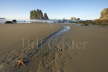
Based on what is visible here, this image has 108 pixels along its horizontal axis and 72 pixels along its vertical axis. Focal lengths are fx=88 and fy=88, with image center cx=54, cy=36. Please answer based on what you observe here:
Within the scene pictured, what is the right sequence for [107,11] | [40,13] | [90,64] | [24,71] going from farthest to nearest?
1. [40,13]
2. [107,11]
3. [90,64]
4. [24,71]

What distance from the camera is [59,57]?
4266 millimetres

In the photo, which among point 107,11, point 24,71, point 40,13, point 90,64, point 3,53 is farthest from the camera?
point 40,13

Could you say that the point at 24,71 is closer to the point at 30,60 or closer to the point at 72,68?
the point at 30,60

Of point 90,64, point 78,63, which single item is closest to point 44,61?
point 78,63

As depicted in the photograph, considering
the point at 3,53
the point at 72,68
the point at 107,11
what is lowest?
the point at 72,68

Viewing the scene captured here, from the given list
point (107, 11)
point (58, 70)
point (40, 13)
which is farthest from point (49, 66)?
point (40, 13)

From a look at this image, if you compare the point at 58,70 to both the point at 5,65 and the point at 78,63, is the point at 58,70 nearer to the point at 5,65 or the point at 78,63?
the point at 78,63

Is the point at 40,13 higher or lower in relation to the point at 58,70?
higher

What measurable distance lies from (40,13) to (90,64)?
117619 millimetres

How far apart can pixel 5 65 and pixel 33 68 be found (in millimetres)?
1058

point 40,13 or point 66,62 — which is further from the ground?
point 40,13

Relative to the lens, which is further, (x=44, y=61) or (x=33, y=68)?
(x=44, y=61)

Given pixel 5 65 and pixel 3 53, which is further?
pixel 3 53

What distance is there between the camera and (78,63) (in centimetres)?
376
